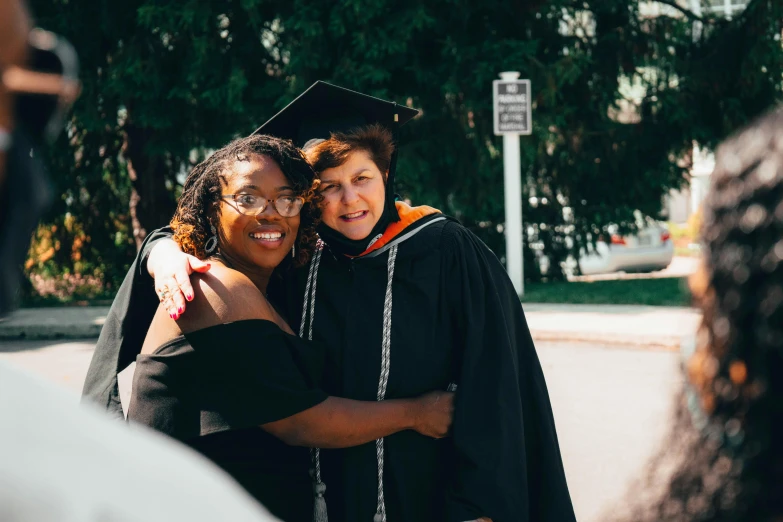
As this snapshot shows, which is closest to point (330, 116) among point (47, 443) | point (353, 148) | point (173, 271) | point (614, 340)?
point (353, 148)

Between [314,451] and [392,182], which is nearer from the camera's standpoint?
[314,451]

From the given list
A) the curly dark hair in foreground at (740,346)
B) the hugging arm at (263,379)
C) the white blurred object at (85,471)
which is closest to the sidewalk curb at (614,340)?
the hugging arm at (263,379)

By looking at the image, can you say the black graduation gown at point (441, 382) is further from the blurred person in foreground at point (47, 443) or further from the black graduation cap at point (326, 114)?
the blurred person in foreground at point (47, 443)

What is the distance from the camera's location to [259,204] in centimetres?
263

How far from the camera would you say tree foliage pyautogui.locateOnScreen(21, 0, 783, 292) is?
Answer: 479 inches

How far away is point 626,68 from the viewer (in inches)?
531

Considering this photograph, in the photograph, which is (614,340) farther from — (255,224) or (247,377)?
(247,377)

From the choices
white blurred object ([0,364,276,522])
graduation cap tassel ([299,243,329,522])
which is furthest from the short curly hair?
white blurred object ([0,364,276,522])

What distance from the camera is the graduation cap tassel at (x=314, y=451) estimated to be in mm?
2543

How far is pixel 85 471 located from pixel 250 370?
5.42 ft

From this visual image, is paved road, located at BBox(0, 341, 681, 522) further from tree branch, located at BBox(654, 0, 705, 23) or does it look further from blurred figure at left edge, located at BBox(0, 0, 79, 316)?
tree branch, located at BBox(654, 0, 705, 23)

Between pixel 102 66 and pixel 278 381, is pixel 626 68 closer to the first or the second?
pixel 102 66

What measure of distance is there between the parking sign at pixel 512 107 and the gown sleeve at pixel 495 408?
347 inches

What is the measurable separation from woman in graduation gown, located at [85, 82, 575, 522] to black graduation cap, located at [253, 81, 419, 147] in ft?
0.34
